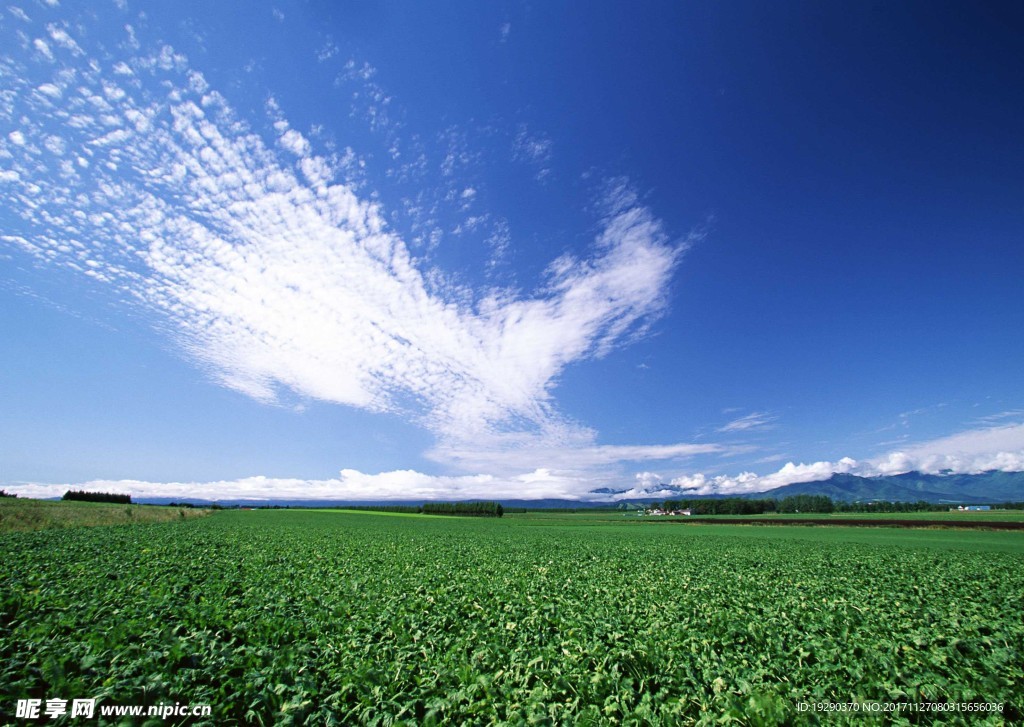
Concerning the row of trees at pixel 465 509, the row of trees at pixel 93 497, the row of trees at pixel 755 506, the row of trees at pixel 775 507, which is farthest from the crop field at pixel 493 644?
Answer: the row of trees at pixel 775 507

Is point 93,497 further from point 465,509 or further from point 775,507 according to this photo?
point 775,507

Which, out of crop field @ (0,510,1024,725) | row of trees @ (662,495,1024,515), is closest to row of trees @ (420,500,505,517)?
row of trees @ (662,495,1024,515)

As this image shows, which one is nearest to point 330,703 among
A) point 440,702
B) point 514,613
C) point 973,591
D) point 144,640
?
point 440,702

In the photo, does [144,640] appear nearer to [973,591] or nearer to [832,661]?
[832,661]

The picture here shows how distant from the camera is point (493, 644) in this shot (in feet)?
31.0

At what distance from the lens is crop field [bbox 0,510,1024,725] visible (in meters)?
6.78

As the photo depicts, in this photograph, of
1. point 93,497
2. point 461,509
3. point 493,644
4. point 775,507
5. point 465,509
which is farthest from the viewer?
point 775,507

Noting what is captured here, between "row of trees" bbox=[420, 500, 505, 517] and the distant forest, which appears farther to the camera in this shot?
"row of trees" bbox=[420, 500, 505, 517]

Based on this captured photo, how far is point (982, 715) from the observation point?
274 inches

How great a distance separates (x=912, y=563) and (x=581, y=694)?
31.2 metres

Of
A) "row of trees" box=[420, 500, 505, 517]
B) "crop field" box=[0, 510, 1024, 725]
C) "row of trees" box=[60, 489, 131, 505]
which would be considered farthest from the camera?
"row of trees" box=[420, 500, 505, 517]

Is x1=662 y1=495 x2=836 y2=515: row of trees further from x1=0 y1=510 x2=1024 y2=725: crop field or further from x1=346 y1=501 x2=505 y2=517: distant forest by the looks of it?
x1=0 y1=510 x2=1024 y2=725: crop field

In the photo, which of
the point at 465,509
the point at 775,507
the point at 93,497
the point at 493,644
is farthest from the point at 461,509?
the point at 493,644

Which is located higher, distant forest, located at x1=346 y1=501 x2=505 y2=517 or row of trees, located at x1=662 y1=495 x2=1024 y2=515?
distant forest, located at x1=346 y1=501 x2=505 y2=517
